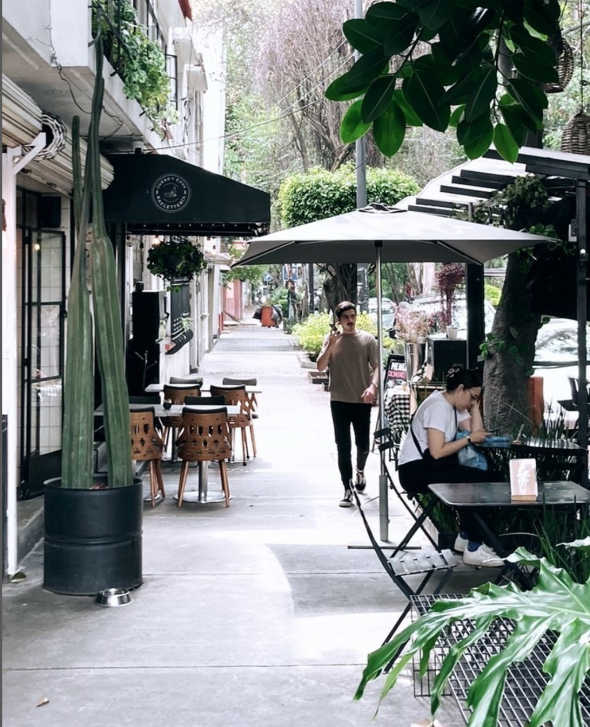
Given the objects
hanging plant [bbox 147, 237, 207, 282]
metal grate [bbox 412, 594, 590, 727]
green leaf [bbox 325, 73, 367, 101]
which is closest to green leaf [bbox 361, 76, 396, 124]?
green leaf [bbox 325, 73, 367, 101]

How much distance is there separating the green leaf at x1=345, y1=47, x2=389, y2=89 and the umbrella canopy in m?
3.88

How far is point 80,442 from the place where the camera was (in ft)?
21.5

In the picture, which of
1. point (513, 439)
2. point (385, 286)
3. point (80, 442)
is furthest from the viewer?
point (385, 286)

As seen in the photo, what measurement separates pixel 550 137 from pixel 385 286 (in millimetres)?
14630

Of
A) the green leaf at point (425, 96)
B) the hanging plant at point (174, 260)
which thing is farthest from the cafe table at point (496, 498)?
the hanging plant at point (174, 260)

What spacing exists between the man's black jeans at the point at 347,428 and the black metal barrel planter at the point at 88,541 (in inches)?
129

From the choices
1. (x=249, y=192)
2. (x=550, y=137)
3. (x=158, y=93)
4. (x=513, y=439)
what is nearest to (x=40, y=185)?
(x=158, y=93)

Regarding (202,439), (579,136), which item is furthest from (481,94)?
(202,439)

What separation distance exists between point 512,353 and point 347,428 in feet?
5.52

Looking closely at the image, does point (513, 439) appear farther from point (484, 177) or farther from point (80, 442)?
point (80, 442)

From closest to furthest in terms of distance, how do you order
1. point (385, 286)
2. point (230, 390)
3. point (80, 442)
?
point (80, 442) < point (230, 390) < point (385, 286)

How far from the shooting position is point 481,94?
3498mm

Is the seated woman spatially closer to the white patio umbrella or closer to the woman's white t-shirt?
the woman's white t-shirt

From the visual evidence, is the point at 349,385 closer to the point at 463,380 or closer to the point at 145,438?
the point at 145,438
